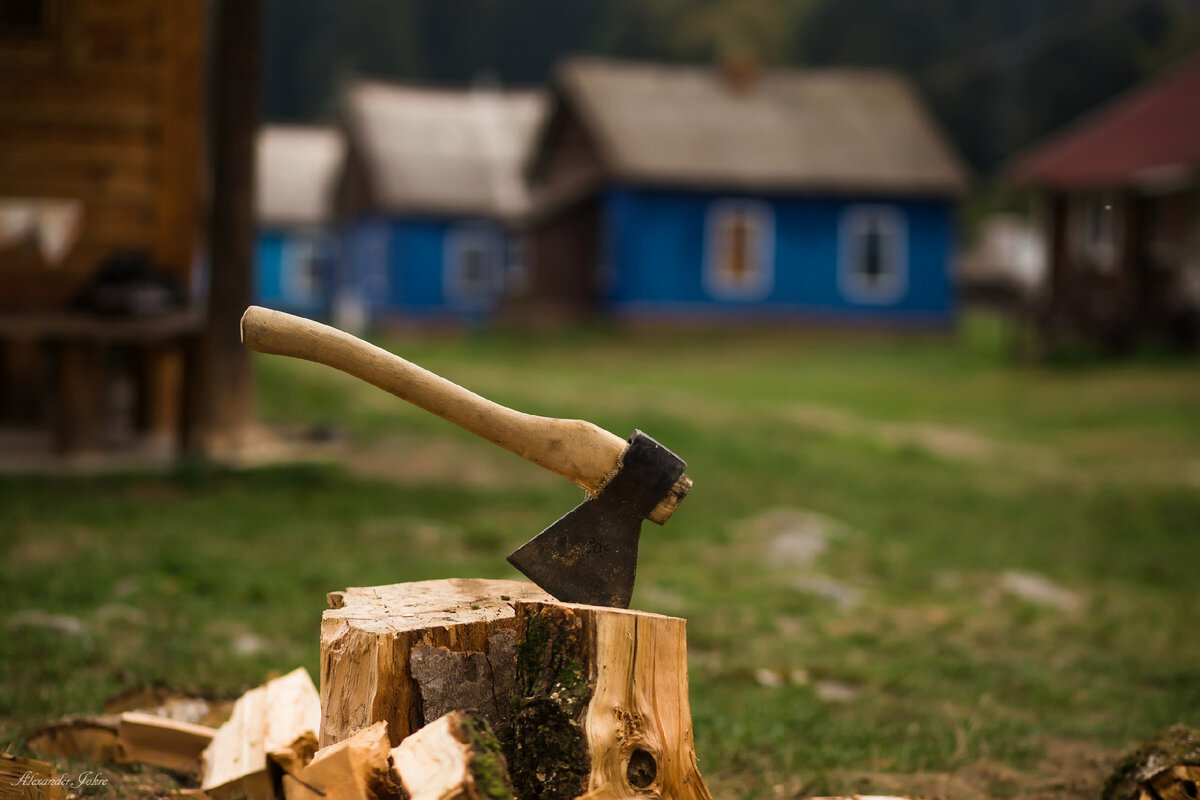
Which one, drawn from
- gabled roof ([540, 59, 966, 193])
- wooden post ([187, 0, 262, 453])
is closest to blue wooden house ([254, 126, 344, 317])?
gabled roof ([540, 59, 966, 193])

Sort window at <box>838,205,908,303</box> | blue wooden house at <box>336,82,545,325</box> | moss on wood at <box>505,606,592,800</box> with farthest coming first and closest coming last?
blue wooden house at <box>336,82,545,325</box>, window at <box>838,205,908,303</box>, moss on wood at <box>505,606,592,800</box>

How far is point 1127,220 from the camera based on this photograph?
72.7 ft

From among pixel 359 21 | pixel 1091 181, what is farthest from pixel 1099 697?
pixel 359 21

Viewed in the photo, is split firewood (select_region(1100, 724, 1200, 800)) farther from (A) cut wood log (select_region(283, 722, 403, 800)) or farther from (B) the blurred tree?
(B) the blurred tree

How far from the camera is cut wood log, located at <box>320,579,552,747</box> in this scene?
2811mm

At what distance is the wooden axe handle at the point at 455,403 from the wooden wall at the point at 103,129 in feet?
22.4

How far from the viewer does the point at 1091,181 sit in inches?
862

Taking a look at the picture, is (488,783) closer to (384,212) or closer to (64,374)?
(64,374)

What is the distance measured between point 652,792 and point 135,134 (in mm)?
7823

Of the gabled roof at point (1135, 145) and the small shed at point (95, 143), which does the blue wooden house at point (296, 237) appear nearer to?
the gabled roof at point (1135, 145)

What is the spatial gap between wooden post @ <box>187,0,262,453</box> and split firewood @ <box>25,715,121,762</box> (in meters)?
5.93

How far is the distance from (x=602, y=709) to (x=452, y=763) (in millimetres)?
412

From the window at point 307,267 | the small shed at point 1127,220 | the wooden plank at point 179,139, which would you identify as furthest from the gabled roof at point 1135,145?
the window at point 307,267

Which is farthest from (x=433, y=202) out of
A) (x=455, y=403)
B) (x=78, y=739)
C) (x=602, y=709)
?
(x=602, y=709)
